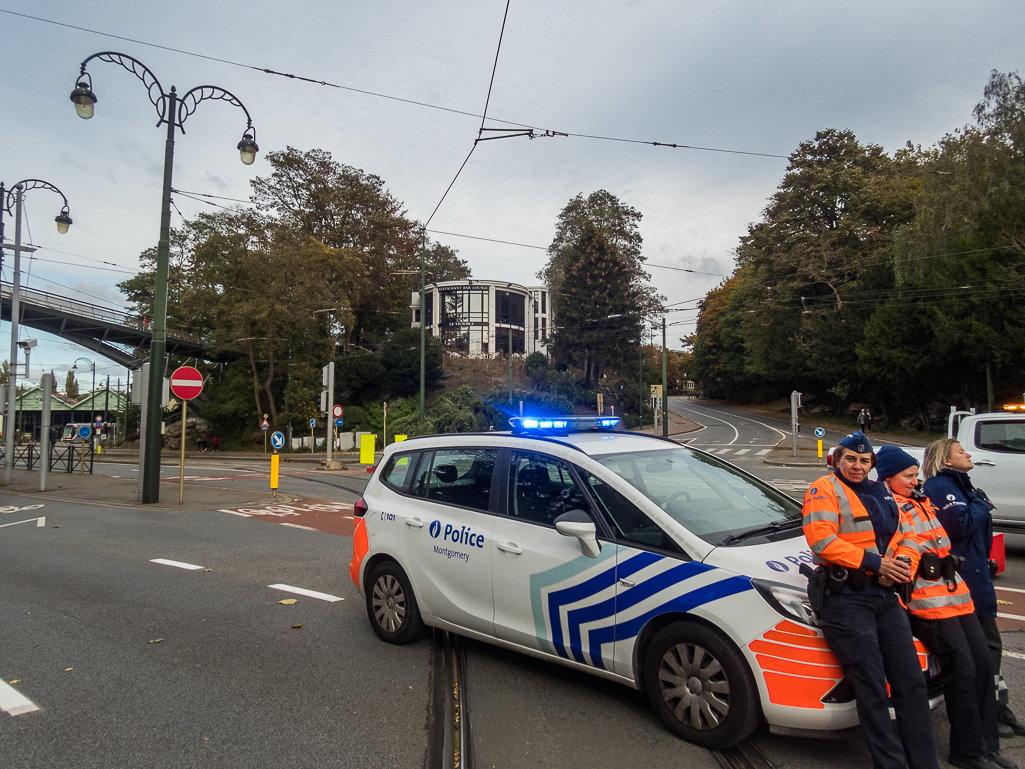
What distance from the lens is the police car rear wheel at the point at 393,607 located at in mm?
5000

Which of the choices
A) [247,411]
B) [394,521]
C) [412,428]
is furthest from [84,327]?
[394,521]

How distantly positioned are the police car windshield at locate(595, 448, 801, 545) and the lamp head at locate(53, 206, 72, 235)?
21.6m

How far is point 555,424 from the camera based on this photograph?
→ 5109 mm

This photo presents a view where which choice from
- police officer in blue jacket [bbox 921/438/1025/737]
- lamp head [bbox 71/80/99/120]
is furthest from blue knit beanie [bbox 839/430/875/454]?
lamp head [bbox 71/80/99/120]

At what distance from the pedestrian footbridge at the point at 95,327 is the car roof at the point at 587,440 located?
4072cm

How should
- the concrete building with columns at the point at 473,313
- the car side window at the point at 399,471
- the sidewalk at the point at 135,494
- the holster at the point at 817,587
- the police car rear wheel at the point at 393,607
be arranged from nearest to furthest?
1. the holster at the point at 817,587
2. the police car rear wheel at the point at 393,607
3. the car side window at the point at 399,471
4. the sidewalk at the point at 135,494
5. the concrete building with columns at the point at 473,313

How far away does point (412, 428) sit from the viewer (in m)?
35.1

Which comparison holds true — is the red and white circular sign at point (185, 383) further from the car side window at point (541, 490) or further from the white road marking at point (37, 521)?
the car side window at point (541, 490)

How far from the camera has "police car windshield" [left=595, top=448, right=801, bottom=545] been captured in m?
3.82

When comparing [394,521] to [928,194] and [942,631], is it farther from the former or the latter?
[928,194]

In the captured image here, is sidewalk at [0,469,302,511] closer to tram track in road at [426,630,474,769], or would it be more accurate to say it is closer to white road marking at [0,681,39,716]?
white road marking at [0,681,39,716]

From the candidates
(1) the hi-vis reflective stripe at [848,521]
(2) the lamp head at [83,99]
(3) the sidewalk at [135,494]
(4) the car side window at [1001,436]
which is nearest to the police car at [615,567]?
(1) the hi-vis reflective stripe at [848,521]

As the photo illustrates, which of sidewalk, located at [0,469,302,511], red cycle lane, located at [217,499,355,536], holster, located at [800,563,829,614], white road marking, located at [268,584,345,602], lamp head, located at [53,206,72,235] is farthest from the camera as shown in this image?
lamp head, located at [53,206,72,235]

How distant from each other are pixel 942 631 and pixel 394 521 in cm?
360
